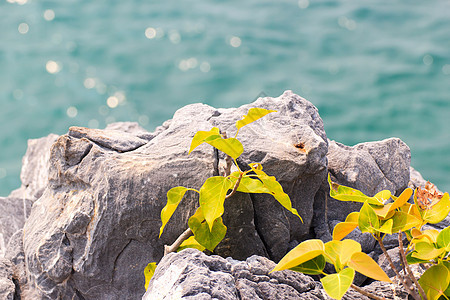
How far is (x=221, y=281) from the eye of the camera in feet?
2.92

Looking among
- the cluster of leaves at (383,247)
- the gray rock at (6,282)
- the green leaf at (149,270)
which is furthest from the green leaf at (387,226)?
the gray rock at (6,282)

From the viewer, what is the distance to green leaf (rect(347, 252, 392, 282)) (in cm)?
77

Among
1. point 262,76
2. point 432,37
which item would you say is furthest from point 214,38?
point 432,37

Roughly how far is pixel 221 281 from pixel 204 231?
171 millimetres

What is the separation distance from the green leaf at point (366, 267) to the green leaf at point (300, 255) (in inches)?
2.2

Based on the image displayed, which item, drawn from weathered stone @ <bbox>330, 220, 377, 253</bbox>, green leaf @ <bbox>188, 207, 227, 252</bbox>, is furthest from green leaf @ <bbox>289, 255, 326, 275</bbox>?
weathered stone @ <bbox>330, 220, 377, 253</bbox>

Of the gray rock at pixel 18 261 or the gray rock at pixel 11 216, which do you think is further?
the gray rock at pixel 11 216

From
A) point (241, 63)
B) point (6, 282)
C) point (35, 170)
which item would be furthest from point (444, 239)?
point (241, 63)

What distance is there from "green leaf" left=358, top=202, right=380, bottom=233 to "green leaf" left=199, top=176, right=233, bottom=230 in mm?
281

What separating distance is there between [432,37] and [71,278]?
16.7 ft

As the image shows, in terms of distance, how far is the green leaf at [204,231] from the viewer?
104 centimetres

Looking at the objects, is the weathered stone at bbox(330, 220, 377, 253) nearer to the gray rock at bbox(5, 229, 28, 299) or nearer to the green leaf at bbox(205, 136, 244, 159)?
the green leaf at bbox(205, 136, 244, 159)

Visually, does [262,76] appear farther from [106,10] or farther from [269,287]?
[269,287]

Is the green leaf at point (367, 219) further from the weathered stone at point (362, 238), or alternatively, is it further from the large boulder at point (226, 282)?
the weathered stone at point (362, 238)
